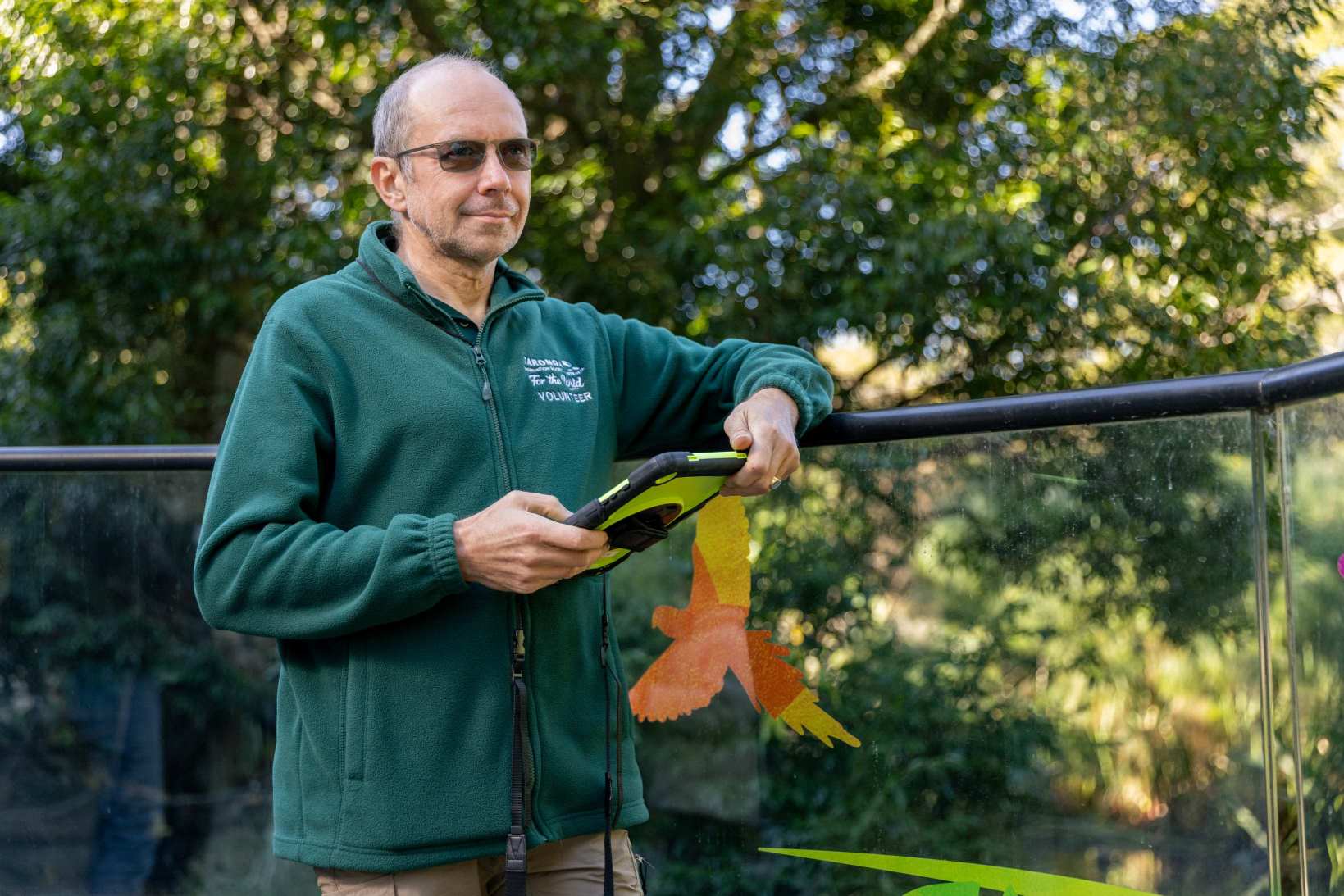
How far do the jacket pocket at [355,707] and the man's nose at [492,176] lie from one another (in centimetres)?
65

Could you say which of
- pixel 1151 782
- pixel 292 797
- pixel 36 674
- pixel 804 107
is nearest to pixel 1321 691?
pixel 1151 782

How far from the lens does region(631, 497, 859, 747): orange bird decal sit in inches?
96.5

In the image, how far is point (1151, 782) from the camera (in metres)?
2.00

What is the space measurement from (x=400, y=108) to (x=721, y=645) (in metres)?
1.07

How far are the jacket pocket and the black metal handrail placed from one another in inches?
33.7

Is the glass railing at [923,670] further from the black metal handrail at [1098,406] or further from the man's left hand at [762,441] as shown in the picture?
the man's left hand at [762,441]

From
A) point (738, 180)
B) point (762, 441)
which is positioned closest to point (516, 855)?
point (762, 441)

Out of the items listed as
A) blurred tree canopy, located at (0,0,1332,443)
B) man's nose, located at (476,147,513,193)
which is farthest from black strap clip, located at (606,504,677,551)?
blurred tree canopy, located at (0,0,1332,443)

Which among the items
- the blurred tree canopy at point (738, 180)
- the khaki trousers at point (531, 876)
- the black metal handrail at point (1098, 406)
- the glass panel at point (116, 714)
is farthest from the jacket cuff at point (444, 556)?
the blurred tree canopy at point (738, 180)

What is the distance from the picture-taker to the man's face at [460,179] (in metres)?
2.01

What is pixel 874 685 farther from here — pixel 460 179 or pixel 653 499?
pixel 460 179

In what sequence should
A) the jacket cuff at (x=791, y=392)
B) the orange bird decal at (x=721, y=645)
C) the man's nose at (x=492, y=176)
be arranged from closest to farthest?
the man's nose at (x=492, y=176)
the jacket cuff at (x=791, y=392)
the orange bird decal at (x=721, y=645)

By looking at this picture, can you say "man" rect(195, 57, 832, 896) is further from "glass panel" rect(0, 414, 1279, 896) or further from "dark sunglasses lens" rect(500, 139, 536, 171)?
"glass panel" rect(0, 414, 1279, 896)

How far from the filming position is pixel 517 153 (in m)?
2.05
